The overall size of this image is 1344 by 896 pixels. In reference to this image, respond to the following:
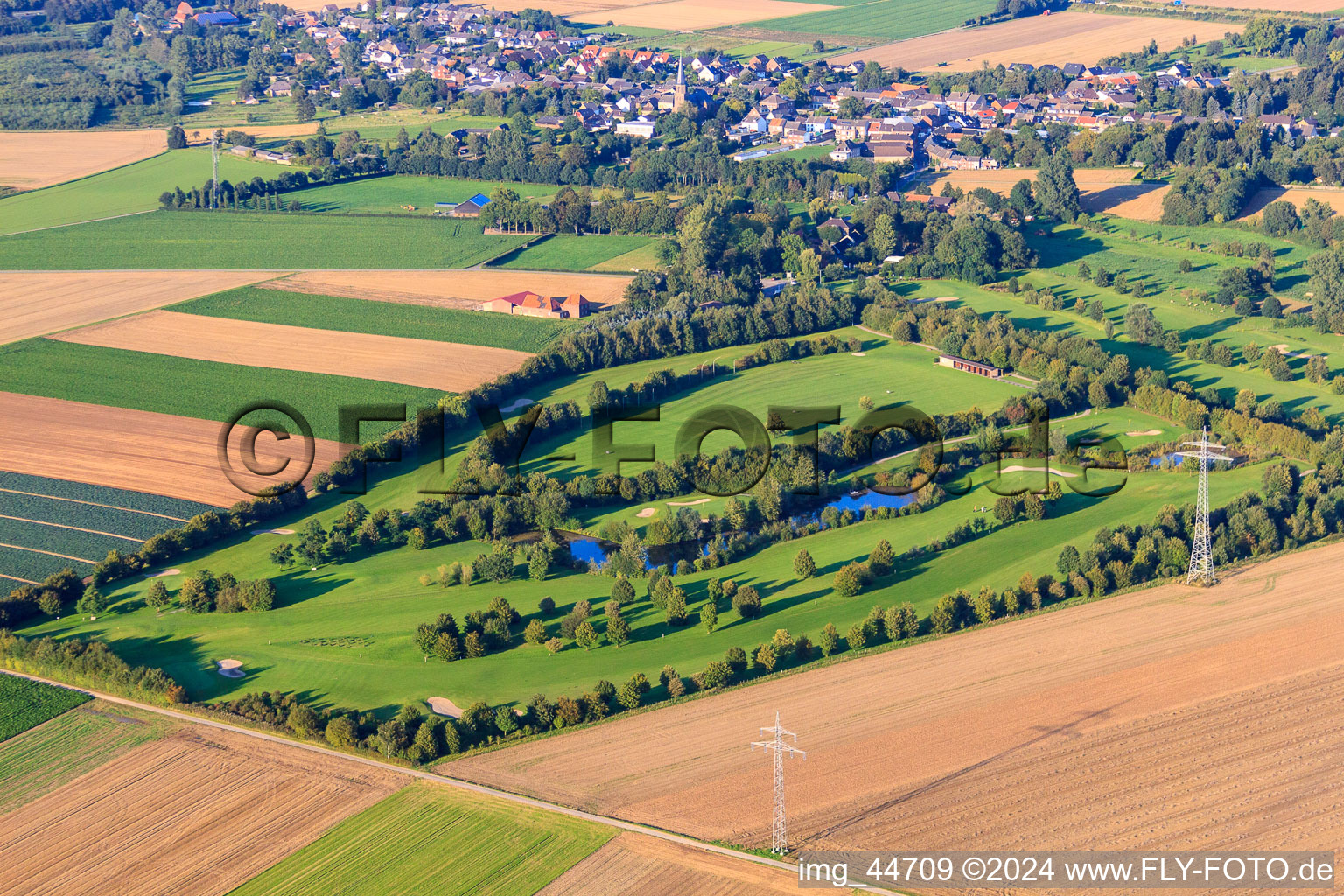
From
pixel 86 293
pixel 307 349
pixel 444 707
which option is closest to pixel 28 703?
pixel 444 707

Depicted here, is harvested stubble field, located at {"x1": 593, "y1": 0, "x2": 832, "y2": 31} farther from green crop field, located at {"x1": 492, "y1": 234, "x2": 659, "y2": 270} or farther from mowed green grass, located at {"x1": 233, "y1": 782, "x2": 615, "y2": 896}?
mowed green grass, located at {"x1": 233, "y1": 782, "x2": 615, "y2": 896}

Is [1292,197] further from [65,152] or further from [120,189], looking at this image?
[65,152]

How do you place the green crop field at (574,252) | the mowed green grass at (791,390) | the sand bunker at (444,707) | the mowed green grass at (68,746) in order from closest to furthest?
the mowed green grass at (68,746) → the sand bunker at (444,707) → the mowed green grass at (791,390) → the green crop field at (574,252)

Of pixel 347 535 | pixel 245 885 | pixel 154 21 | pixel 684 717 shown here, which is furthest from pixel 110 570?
pixel 154 21

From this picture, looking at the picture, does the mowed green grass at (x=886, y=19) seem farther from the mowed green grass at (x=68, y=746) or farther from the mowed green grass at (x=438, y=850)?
the mowed green grass at (x=438, y=850)

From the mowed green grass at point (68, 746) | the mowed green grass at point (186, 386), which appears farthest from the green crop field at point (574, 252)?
the mowed green grass at point (68, 746)

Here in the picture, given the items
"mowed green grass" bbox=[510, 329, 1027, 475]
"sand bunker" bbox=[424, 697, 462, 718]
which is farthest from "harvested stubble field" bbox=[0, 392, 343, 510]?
"sand bunker" bbox=[424, 697, 462, 718]
